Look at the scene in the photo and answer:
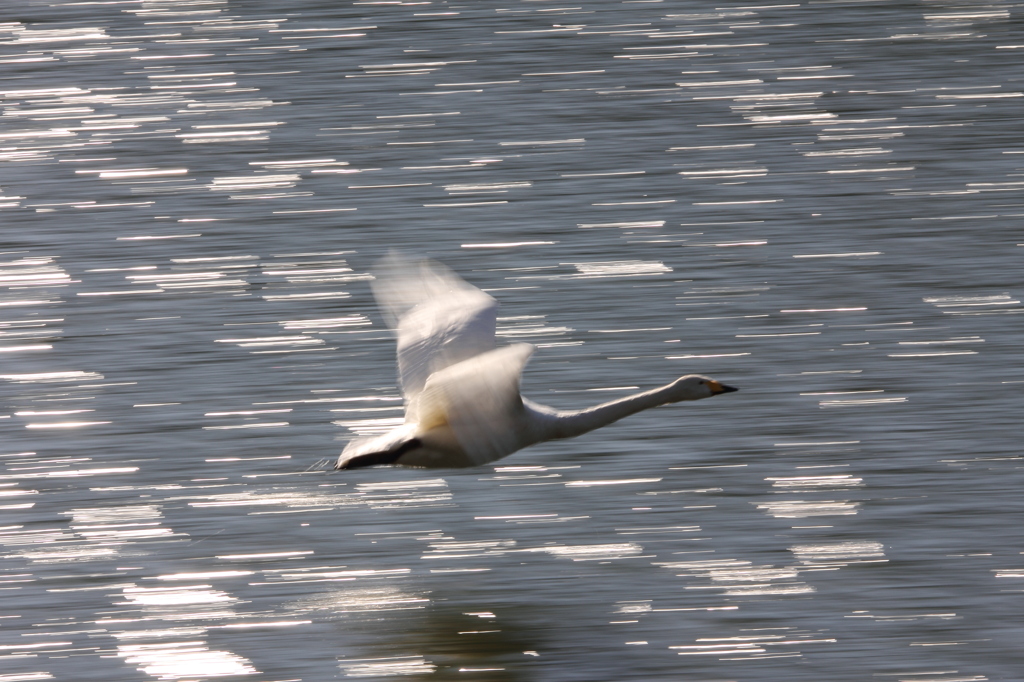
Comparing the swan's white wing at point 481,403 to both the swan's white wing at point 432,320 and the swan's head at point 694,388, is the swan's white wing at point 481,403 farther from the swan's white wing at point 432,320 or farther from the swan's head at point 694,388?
the swan's head at point 694,388

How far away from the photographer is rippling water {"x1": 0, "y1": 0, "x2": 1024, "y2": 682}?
7711 millimetres

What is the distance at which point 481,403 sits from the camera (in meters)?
7.29

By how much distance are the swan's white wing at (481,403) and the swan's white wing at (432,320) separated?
0.77ft

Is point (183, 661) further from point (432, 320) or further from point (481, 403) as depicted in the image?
point (432, 320)

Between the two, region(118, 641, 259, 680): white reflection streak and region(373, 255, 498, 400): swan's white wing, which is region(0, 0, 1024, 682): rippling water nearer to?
region(118, 641, 259, 680): white reflection streak

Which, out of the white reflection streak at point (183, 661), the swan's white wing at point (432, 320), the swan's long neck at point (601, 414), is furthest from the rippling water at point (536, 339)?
the swan's white wing at point (432, 320)

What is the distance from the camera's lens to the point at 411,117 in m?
15.6

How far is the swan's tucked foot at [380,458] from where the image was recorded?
24.4 feet

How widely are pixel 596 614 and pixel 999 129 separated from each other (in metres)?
8.62

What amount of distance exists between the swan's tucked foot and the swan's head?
55.6 inches

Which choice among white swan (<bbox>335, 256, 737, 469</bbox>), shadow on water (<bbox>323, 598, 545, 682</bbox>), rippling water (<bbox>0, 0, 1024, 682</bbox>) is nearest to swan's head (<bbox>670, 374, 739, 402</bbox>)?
white swan (<bbox>335, 256, 737, 469</bbox>)

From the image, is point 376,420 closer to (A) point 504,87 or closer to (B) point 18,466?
(B) point 18,466

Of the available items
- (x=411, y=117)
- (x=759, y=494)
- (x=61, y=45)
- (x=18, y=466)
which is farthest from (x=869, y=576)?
(x=61, y=45)

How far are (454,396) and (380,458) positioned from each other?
0.71 m
